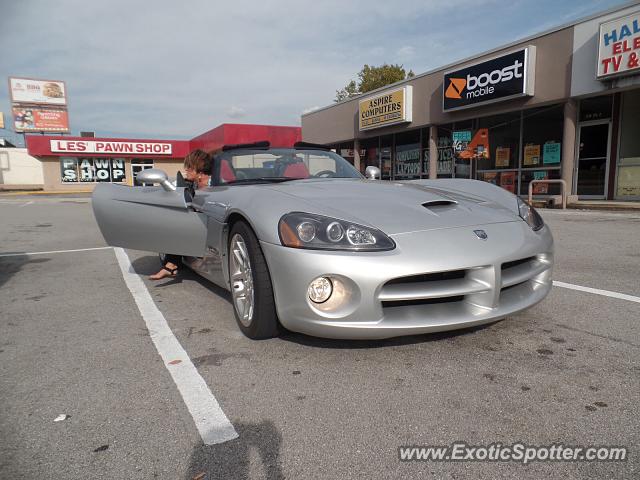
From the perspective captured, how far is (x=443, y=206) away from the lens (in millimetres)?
2674

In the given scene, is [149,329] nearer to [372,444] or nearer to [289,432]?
[289,432]

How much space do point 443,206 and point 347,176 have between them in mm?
1287

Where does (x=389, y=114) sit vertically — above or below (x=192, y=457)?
above

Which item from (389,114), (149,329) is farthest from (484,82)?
(149,329)

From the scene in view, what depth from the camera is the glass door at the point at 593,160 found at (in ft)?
40.3

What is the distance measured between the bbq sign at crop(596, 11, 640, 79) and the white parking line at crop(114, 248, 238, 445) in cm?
1150

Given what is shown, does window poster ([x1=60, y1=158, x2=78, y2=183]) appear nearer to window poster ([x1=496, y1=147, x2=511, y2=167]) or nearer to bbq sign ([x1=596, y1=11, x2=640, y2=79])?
window poster ([x1=496, y1=147, x2=511, y2=167])

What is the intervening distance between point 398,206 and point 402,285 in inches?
23.4

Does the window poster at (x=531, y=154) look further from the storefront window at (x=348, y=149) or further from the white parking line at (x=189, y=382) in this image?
the white parking line at (x=189, y=382)

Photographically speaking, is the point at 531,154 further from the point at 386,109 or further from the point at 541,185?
the point at 386,109

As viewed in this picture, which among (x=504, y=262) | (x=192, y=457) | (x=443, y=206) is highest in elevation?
(x=443, y=206)

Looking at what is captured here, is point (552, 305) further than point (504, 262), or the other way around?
point (552, 305)

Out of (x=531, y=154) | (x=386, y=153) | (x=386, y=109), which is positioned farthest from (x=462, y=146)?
(x=386, y=153)

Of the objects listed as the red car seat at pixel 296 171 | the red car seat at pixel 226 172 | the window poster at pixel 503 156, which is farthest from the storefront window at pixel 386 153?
the red car seat at pixel 226 172
